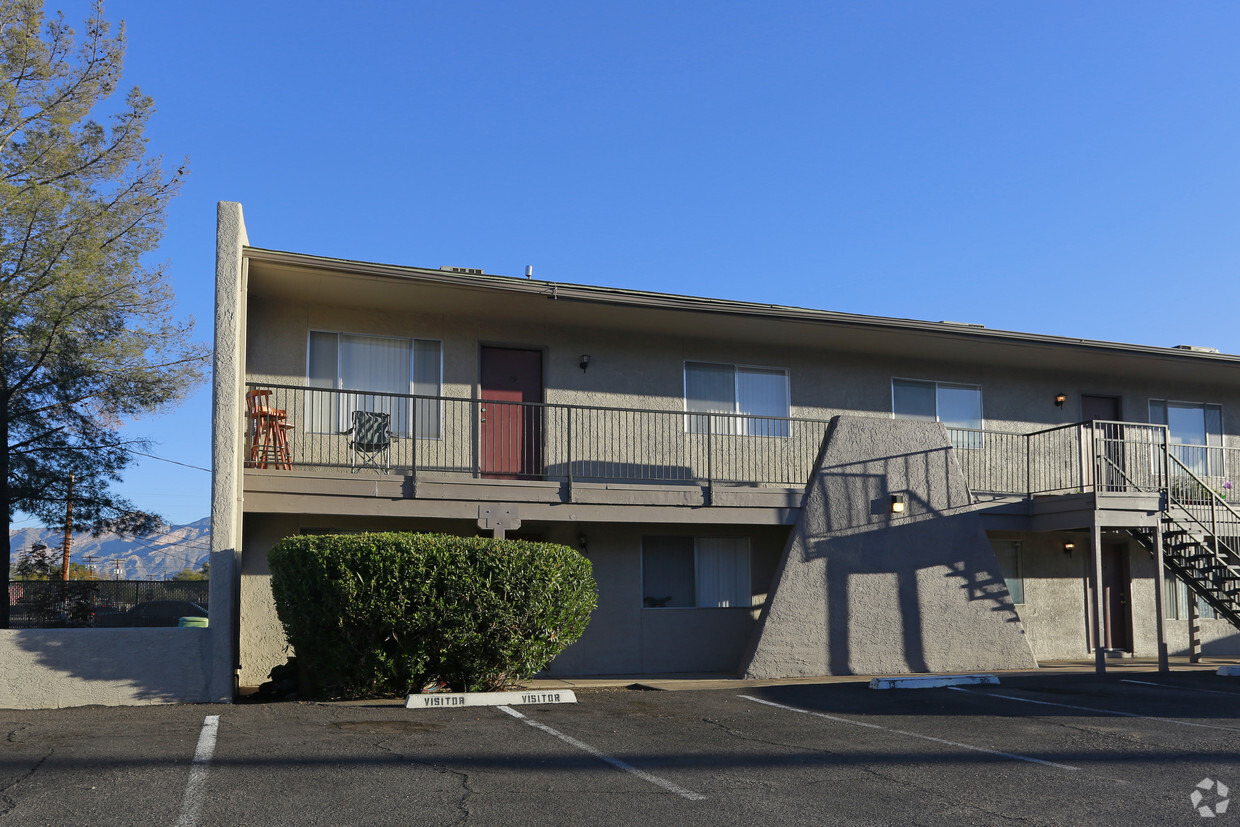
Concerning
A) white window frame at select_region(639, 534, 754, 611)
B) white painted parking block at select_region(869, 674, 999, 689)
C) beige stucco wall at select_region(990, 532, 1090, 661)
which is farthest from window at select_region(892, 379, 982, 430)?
white painted parking block at select_region(869, 674, 999, 689)

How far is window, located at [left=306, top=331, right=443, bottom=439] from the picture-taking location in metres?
13.8

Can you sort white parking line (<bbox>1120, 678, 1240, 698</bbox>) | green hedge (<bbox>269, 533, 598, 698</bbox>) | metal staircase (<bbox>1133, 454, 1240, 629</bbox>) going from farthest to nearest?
1. metal staircase (<bbox>1133, 454, 1240, 629</bbox>)
2. white parking line (<bbox>1120, 678, 1240, 698</bbox>)
3. green hedge (<bbox>269, 533, 598, 698</bbox>)

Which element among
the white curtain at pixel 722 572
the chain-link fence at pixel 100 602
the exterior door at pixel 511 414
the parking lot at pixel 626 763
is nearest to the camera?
the parking lot at pixel 626 763

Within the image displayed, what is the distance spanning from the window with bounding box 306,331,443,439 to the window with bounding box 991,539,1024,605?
9281 millimetres

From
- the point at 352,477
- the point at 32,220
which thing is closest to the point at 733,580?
the point at 352,477

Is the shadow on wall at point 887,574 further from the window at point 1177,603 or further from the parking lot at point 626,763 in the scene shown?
the window at point 1177,603

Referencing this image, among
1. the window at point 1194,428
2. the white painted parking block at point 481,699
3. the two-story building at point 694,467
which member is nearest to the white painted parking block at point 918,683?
the two-story building at point 694,467

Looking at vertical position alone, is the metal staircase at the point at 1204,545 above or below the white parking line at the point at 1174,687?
above

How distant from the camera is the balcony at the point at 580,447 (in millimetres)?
13250

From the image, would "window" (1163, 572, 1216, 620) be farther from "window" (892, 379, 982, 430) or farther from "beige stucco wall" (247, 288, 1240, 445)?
"window" (892, 379, 982, 430)

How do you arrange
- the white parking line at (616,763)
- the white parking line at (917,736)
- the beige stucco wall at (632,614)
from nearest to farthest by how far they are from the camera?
the white parking line at (616,763)
the white parking line at (917,736)
the beige stucco wall at (632,614)

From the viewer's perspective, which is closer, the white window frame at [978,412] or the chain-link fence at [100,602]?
the white window frame at [978,412]

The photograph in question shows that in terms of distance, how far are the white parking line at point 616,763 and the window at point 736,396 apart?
23.2 ft

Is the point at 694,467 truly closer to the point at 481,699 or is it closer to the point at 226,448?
the point at 481,699
